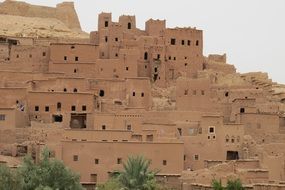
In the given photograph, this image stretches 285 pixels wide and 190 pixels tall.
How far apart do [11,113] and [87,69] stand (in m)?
7.43

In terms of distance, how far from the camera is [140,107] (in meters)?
43.8

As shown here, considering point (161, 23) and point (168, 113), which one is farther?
point (161, 23)

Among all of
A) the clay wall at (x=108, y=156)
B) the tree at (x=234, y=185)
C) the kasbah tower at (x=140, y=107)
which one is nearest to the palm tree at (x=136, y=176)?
the kasbah tower at (x=140, y=107)

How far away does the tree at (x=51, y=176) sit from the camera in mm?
33688

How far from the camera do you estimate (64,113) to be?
41781 mm

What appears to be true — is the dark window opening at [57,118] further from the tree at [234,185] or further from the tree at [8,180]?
the tree at [234,185]

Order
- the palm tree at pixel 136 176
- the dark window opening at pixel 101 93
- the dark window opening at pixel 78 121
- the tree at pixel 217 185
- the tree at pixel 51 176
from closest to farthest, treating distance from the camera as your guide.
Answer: the tree at pixel 51 176 → the tree at pixel 217 185 → the palm tree at pixel 136 176 → the dark window opening at pixel 78 121 → the dark window opening at pixel 101 93

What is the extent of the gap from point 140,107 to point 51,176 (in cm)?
1064

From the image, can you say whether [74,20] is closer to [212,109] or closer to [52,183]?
[212,109]

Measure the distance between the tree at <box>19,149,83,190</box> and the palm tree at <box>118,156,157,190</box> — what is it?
1.86 m

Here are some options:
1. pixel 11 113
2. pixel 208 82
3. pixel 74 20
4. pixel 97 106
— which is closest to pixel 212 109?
pixel 208 82

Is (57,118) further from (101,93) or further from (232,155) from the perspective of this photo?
(232,155)

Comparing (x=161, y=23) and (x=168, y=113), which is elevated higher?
(x=161, y=23)

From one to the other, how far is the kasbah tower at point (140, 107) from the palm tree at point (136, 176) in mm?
2762
